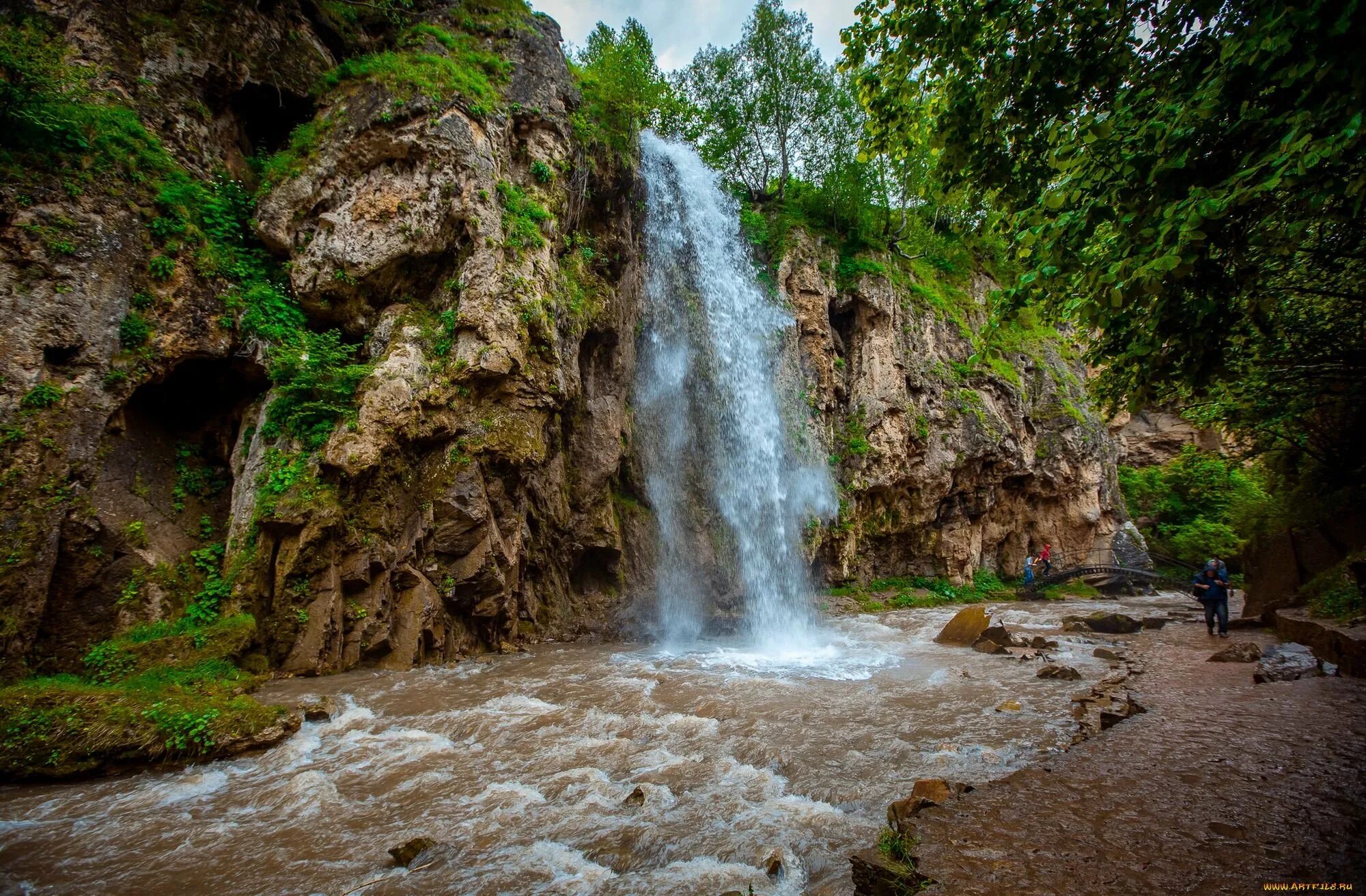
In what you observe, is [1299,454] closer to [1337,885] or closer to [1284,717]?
[1284,717]

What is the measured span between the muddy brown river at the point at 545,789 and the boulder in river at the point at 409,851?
8 centimetres

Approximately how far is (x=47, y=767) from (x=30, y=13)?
1226cm

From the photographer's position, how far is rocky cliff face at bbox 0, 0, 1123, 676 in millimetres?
7844

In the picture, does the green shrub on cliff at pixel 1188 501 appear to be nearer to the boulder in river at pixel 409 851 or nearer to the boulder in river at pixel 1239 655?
the boulder in river at pixel 1239 655

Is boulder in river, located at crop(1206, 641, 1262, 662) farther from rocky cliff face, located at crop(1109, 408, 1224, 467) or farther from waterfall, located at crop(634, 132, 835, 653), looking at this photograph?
rocky cliff face, located at crop(1109, 408, 1224, 467)

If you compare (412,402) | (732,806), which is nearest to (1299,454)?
(732,806)

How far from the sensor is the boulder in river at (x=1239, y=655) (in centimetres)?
823

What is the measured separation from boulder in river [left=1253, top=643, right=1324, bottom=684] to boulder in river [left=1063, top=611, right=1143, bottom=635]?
4.68 meters

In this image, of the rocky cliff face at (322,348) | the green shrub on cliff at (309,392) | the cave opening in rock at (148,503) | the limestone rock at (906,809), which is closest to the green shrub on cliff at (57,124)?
the rocky cliff face at (322,348)

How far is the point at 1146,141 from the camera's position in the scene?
12.2 feet

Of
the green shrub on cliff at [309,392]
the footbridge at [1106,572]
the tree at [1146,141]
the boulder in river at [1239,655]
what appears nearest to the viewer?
the tree at [1146,141]

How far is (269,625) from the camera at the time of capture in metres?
8.51

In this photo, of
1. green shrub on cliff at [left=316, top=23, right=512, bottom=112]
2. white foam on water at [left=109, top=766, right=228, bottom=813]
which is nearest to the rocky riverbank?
white foam on water at [left=109, top=766, right=228, bottom=813]

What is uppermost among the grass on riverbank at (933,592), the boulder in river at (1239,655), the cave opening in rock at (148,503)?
the cave opening in rock at (148,503)
